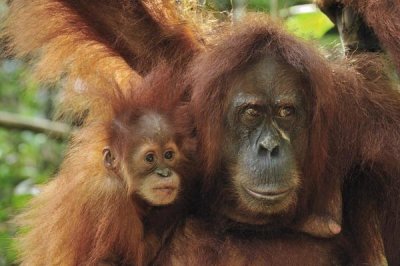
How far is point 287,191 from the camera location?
337cm

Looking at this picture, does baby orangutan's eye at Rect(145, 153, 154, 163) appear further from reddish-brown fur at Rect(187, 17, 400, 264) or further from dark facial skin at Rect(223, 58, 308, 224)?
dark facial skin at Rect(223, 58, 308, 224)

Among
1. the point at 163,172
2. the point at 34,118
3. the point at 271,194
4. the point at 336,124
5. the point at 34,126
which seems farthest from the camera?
the point at 34,118

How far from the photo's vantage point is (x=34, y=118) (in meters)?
6.26

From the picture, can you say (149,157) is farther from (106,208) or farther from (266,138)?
(266,138)

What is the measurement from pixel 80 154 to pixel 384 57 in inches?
66.9

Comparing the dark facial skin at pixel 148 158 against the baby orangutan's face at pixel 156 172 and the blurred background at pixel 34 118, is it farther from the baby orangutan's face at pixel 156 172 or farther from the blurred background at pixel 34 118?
the blurred background at pixel 34 118

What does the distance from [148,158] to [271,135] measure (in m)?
0.62

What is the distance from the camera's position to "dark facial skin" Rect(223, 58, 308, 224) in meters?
3.35

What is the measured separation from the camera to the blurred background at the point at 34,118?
14.6ft

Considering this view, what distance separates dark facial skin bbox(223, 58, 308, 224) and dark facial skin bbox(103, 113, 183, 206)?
279 mm

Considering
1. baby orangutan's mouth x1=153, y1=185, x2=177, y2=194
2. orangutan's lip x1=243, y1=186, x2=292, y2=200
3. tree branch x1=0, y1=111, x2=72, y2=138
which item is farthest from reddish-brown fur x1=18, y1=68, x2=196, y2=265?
tree branch x1=0, y1=111, x2=72, y2=138

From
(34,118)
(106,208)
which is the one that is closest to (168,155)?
(106,208)

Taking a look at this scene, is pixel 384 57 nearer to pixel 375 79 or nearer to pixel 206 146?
pixel 375 79

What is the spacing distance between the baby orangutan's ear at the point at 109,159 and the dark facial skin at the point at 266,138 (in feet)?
1.80
